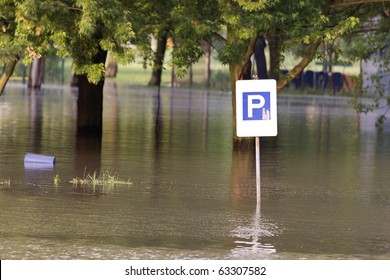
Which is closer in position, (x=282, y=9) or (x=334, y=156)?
(x=282, y=9)

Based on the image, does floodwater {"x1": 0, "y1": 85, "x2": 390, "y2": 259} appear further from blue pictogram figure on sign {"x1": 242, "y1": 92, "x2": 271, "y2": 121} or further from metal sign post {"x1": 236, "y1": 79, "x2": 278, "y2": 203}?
blue pictogram figure on sign {"x1": 242, "y1": 92, "x2": 271, "y2": 121}

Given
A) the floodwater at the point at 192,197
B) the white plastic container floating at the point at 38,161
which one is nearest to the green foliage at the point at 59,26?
the white plastic container floating at the point at 38,161

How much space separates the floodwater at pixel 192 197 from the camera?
Answer: 1345 cm

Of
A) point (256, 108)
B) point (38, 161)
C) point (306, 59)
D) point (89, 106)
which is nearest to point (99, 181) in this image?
point (38, 161)

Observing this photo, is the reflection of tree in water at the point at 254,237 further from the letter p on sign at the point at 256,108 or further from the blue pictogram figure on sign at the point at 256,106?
the blue pictogram figure on sign at the point at 256,106

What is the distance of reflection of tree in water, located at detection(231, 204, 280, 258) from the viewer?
1306 cm

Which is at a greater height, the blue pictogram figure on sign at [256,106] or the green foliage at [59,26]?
the green foliage at [59,26]

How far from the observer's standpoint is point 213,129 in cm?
3722

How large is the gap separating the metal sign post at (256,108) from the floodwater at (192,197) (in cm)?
105

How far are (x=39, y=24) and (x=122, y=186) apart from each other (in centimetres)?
350

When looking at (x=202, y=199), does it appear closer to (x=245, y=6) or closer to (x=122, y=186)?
(x=122, y=186)

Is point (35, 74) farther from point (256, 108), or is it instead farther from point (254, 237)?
point (254, 237)

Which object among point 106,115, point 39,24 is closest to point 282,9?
point 39,24

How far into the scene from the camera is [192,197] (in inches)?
723
